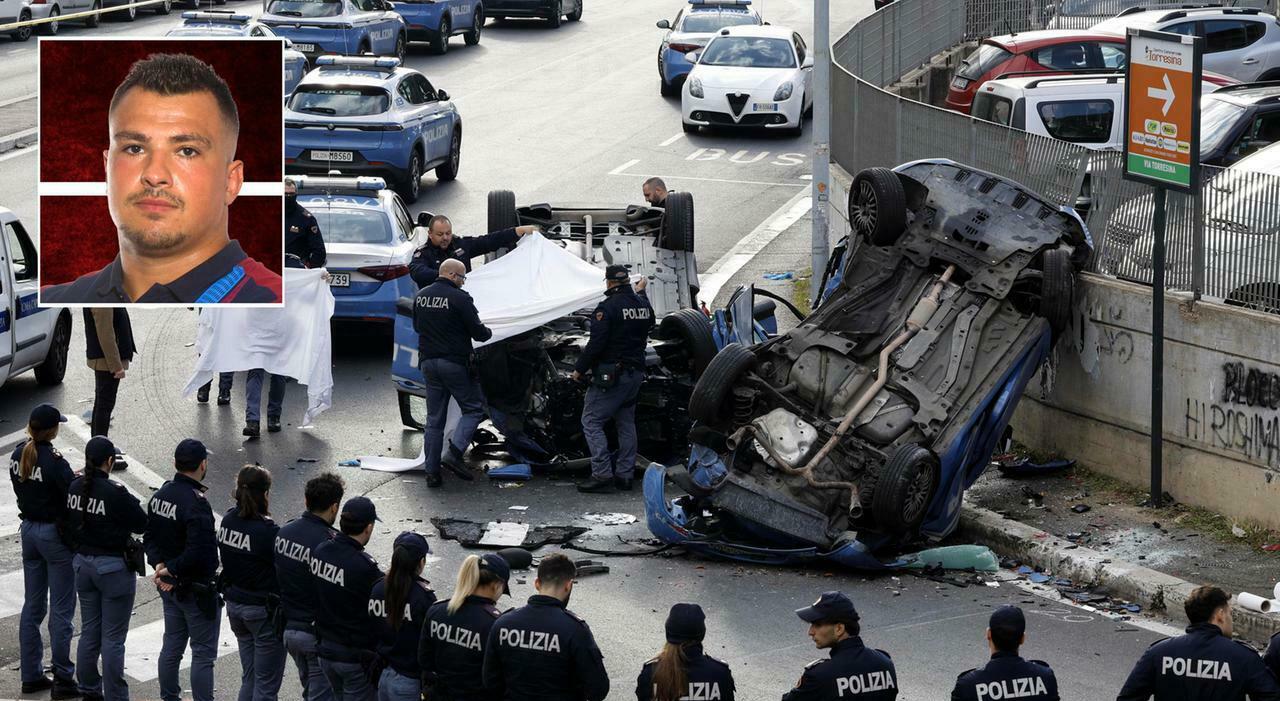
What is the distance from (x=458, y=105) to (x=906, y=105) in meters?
15.5

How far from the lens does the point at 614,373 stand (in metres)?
13.4

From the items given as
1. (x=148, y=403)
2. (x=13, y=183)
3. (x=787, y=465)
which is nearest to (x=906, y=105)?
(x=787, y=465)

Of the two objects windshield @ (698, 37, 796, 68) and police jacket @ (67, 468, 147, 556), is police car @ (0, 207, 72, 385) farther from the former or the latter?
windshield @ (698, 37, 796, 68)

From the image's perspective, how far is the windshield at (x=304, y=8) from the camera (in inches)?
1266

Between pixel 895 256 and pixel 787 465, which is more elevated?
pixel 895 256

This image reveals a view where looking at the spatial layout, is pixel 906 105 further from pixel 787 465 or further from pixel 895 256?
pixel 787 465

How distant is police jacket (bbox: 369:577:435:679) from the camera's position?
26.7 ft

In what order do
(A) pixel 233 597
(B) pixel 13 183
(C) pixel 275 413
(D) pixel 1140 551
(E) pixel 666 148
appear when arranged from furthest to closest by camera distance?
(E) pixel 666 148 < (B) pixel 13 183 < (C) pixel 275 413 < (D) pixel 1140 551 < (A) pixel 233 597

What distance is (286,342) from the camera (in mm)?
15234

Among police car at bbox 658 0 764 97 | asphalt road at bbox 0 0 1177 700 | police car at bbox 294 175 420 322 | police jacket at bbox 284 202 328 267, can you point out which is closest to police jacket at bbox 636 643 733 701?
asphalt road at bbox 0 0 1177 700

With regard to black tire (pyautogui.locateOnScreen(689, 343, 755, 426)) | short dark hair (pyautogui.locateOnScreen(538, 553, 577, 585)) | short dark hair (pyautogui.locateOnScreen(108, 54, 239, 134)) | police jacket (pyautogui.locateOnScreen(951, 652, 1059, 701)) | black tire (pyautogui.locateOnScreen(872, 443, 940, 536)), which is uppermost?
short dark hair (pyautogui.locateOnScreen(108, 54, 239, 134))

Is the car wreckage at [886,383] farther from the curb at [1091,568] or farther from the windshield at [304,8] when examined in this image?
the windshield at [304,8]

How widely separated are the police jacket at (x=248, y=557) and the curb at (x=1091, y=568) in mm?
5223

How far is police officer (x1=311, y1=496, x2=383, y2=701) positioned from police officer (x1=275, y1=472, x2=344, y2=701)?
78 millimetres
